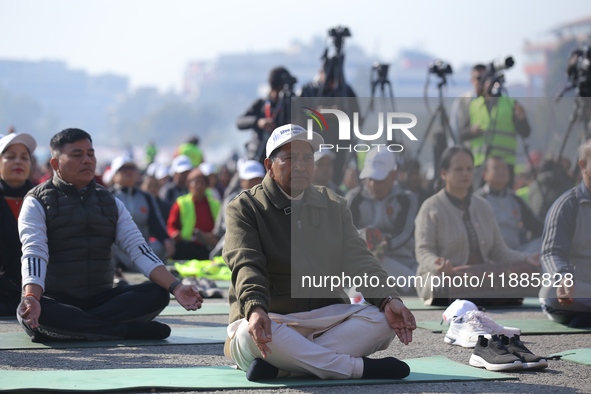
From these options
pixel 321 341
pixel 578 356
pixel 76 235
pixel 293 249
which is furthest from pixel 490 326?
pixel 76 235

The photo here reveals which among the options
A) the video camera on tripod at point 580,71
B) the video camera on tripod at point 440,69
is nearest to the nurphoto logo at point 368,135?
the video camera on tripod at point 440,69

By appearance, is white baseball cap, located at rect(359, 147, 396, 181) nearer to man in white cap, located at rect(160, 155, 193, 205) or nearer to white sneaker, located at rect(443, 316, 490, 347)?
white sneaker, located at rect(443, 316, 490, 347)

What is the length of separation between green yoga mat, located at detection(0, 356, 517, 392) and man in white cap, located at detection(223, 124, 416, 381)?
0.26 ft

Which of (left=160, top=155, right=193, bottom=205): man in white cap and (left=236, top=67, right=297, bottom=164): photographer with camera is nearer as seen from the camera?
(left=236, top=67, right=297, bottom=164): photographer with camera

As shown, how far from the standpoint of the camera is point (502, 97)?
22.9 ft

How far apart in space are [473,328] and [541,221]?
2352 millimetres

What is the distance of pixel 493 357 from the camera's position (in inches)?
147

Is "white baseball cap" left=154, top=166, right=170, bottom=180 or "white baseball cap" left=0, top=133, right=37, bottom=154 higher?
"white baseball cap" left=0, top=133, right=37, bottom=154

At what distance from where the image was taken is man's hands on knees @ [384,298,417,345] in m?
3.42

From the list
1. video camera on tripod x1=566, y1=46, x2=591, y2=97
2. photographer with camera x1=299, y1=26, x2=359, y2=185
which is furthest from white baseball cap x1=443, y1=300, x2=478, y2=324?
video camera on tripod x1=566, y1=46, x2=591, y2=97

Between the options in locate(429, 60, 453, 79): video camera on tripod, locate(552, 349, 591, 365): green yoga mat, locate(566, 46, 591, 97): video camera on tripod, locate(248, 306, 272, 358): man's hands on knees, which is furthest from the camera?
locate(566, 46, 591, 97): video camera on tripod

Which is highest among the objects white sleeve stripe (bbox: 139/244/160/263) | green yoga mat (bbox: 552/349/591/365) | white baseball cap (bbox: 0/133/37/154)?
white baseball cap (bbox: 0/133/37/154)

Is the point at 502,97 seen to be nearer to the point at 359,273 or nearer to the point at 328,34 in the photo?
the point at 328,34

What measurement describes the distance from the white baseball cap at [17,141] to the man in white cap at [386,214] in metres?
2.50
